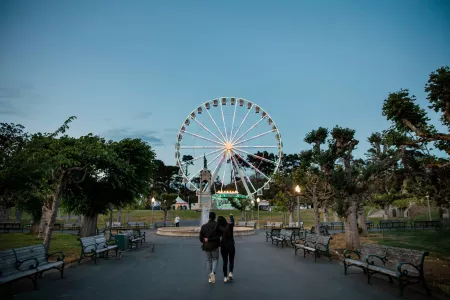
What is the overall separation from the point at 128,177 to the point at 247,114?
842 inches

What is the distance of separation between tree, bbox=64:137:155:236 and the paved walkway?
9.06 meters

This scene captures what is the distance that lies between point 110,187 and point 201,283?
14373 mm

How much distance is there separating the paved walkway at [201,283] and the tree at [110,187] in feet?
29.7

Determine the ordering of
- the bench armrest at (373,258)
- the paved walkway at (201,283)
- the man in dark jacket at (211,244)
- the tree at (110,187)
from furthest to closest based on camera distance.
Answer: the tree at (110,187) < the bench armrest at (373,258) < the man in dark jacket at (211,244) < the paved walkway at (201,283)

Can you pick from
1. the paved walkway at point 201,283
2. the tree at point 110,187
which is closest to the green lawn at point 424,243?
the paved walkway at point 201,283

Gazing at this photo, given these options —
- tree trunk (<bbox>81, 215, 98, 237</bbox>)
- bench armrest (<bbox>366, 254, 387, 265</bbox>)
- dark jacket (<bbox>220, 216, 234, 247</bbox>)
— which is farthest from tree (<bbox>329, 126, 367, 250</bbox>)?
tree trunk (<bbox>81, 215, 98, 237</bbox>)

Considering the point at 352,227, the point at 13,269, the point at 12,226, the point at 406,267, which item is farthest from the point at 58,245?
the point at 406,267

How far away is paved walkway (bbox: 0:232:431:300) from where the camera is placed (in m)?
6.73

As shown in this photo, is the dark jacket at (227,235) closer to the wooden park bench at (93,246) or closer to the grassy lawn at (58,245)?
the wooden park bench at (93,246)

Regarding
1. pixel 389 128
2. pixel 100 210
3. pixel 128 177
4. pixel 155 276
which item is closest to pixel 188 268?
pixel 155 276

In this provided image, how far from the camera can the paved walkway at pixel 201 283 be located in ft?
22.1

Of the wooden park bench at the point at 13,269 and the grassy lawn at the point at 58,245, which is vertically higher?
the wooden park bench at the point at 13,269

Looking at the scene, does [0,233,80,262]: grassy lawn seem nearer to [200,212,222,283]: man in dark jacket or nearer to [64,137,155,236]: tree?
[64,137,155,236]: tree

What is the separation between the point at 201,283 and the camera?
788 centimetres
